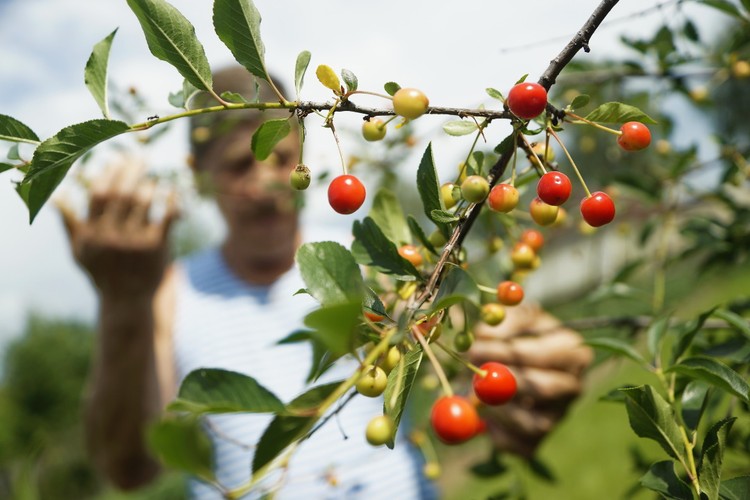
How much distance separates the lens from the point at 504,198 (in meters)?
0.50

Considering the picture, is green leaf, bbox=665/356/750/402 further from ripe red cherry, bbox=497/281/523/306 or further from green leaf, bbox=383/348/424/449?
green leaf, bbox=383/348/424/449

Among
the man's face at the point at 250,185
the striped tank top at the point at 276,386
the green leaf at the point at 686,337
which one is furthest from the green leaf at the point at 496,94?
the man's face at the point at 250,185

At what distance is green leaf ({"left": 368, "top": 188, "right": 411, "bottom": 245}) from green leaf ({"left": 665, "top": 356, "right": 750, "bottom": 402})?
0.33 metres

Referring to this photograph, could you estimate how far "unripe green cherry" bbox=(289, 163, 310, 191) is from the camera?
55 cm

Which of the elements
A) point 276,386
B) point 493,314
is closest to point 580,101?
point 493,314

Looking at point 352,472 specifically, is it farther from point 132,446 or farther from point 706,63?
point 706,63

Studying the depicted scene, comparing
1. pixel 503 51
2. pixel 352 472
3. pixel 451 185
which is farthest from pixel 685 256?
pixel 352 472

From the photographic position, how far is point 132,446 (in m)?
2.80

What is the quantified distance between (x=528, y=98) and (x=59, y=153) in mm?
399

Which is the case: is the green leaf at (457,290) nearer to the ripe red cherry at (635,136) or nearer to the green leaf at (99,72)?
the ripe red cherry at (635,136)

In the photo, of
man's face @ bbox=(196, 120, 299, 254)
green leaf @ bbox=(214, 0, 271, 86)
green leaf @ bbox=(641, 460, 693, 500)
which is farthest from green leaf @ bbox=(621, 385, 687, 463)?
man's face @ bbox=(196, 120, 299, 254)

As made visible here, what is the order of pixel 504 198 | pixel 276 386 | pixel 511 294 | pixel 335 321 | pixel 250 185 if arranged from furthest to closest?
pixel 250 185
pixel 276 386
pixel 511 294
pixel 504 198
pixel 335 321

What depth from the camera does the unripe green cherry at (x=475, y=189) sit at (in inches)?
19.1

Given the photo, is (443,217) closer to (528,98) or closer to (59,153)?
(528,98)
